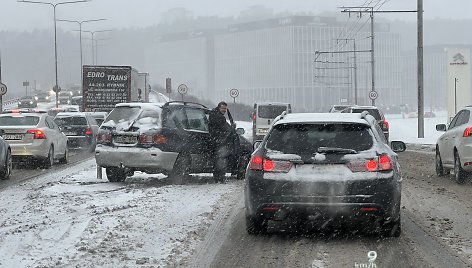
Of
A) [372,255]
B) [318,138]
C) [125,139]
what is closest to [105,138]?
[125,139]

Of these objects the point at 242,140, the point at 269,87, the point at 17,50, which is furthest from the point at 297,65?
the point at 242,140

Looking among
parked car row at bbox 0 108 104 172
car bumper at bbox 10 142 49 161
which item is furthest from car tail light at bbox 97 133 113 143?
car bumper at bbox 10 142 49 161

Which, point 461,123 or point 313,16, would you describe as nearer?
point 461,123

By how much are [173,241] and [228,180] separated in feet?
27.3

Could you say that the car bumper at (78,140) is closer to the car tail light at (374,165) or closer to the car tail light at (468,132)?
the car tail light at (468,132)

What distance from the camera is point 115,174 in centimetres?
1656

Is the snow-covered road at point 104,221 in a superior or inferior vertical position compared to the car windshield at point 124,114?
inferior

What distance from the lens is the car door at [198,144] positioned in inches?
636

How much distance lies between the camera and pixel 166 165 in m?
15.7

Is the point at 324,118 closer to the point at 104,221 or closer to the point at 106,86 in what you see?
the point at 104,221

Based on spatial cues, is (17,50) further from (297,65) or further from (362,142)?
(362,142)

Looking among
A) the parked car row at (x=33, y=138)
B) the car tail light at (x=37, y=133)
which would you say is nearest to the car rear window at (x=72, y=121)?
the parked car row at (x=33, y=138)

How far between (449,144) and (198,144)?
517 cm

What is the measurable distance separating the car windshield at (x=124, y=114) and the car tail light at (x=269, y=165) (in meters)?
7.29
